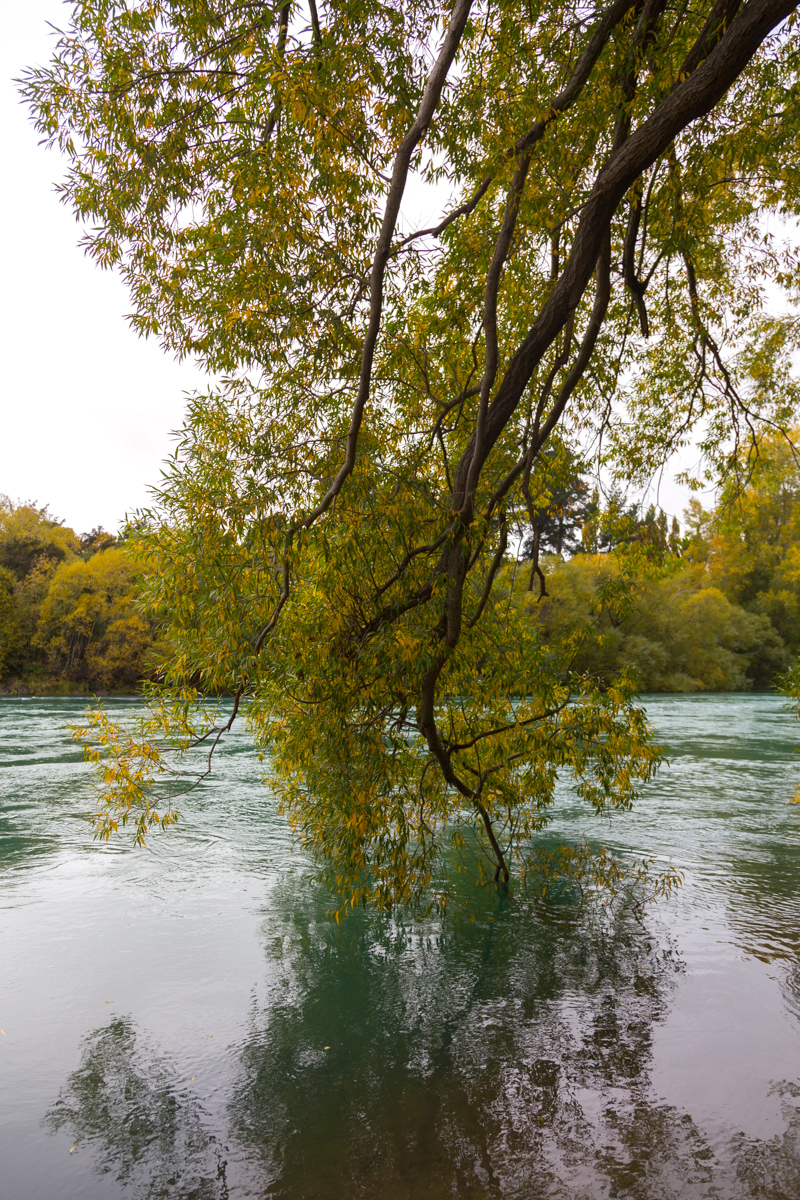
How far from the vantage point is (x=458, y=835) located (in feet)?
20.5

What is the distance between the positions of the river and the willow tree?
3.32 feet

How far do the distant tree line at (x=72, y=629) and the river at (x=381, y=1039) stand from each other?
23468 mm

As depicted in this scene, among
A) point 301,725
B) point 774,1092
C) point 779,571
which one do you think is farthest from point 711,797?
point 779,571

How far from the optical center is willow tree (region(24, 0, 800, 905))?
173 inches

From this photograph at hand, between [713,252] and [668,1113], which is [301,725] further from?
[713,252]

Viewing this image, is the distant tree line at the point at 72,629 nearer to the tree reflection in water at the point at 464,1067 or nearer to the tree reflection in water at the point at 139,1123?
the tree reflection in water at the point at 464,1067

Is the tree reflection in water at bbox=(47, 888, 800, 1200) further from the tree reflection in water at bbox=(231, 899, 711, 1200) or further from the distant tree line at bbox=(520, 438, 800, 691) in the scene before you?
the distant tree line at bbox=(520, 438, 800, 691)

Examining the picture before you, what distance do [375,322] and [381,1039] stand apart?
424 cm

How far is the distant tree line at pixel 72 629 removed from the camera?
101ft

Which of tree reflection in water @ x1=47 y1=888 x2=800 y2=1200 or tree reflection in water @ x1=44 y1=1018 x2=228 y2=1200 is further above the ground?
tree reflection in water @ x1=47 y1=888 x2=800 y2=1200

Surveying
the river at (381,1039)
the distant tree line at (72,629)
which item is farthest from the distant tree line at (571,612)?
the river at (381,1039)

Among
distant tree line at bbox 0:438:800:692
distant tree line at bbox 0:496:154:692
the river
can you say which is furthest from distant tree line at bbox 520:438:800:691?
distant tree line at bbox 0:496:154:692

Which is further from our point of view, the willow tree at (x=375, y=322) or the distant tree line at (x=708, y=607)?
the distant tree line at (x=708, y=607)

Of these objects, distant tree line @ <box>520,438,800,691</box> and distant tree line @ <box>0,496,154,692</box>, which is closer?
distant tree line @ <box>520,438,800,691</box>
